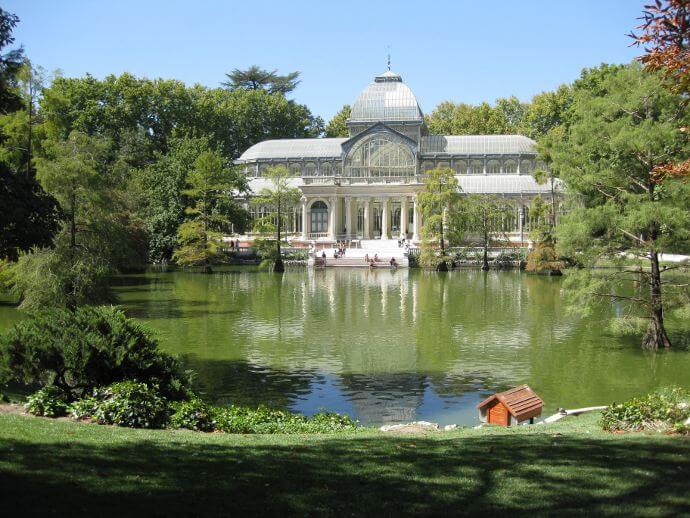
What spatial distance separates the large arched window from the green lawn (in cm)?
6126

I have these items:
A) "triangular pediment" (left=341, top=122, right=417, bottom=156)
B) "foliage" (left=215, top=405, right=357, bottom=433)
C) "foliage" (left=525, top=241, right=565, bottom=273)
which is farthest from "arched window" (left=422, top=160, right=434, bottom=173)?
"foliage" (left=215, top=405, right=357, bottom=433)

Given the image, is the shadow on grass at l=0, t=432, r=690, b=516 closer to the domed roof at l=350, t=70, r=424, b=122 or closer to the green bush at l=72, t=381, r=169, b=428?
the green bush at l=72, t=381, r=169, b=428

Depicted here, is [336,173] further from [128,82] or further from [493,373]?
[493,373]

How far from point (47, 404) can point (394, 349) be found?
41.0ft

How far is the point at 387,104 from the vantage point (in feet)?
242

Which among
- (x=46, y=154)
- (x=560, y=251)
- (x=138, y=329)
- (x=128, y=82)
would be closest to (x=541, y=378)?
(x=560, y=251)

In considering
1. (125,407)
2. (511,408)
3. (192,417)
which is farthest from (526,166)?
(125,407)

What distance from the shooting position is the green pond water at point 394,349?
1700 centimetres

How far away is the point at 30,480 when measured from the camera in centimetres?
723

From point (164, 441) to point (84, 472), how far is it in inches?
87.1

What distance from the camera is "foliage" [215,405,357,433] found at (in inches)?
476

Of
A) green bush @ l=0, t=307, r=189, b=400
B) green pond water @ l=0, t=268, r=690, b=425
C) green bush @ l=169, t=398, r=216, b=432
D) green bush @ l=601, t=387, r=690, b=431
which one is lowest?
green pond water @ l=0, t=268, r=690, b=425

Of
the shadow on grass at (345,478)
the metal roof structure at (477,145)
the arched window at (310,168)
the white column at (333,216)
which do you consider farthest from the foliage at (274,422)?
the arched window at (310,168)

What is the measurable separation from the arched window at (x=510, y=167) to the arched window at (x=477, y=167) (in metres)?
2.18
